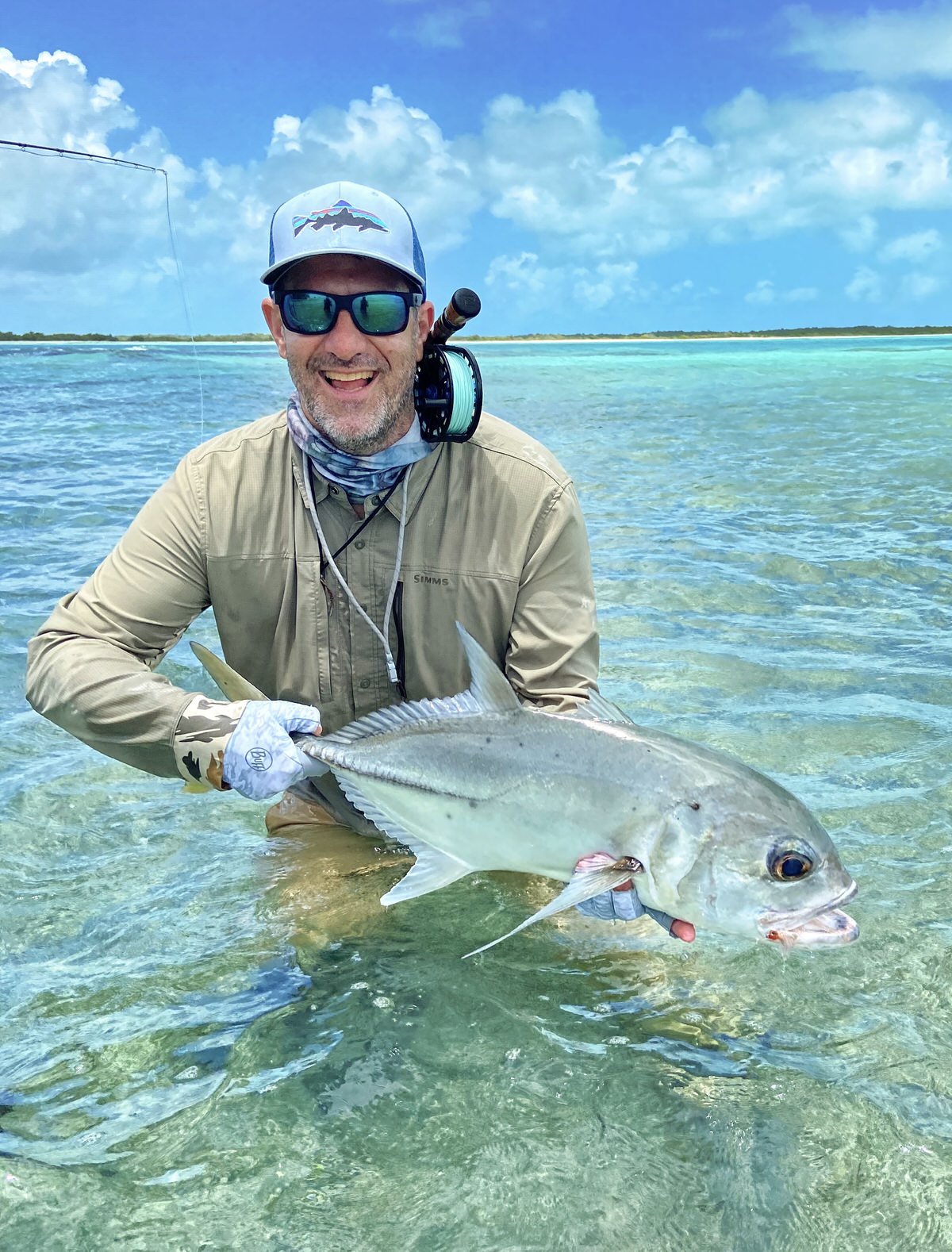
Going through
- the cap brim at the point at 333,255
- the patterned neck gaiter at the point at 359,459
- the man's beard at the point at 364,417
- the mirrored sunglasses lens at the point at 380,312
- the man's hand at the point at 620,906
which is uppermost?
the cap brim at the point at 333,255

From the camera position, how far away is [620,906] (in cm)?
242

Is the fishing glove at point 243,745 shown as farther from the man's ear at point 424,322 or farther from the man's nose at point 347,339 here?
the man's ear at point 424,322

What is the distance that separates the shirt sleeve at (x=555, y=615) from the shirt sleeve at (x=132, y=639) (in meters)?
0.94

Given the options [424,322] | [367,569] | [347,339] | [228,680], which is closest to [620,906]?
[228,680]

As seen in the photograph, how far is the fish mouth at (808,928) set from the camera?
7.37 feet

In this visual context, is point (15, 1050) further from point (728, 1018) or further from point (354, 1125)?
point (728, 1018)

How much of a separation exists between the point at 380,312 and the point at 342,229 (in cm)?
24

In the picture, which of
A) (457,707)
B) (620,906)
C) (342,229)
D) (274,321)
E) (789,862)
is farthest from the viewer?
(274,321)

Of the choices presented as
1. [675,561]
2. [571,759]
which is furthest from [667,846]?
[675,561]

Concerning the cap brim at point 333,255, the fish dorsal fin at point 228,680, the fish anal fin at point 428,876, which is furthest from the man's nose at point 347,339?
the fish anal fin at point 428,876

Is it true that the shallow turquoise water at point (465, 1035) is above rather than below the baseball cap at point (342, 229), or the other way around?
below

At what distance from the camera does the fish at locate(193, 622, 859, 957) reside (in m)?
2.26

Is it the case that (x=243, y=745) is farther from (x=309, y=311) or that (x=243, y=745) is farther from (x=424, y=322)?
(x=424, y=322)

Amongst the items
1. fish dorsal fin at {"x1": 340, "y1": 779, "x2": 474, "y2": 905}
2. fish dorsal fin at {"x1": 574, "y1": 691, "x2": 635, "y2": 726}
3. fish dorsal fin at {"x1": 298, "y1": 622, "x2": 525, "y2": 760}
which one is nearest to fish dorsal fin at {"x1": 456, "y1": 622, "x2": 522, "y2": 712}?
fish dorsal fin at {"x1": 298, "y1": 622, "x2": 525, "y2": 760}
